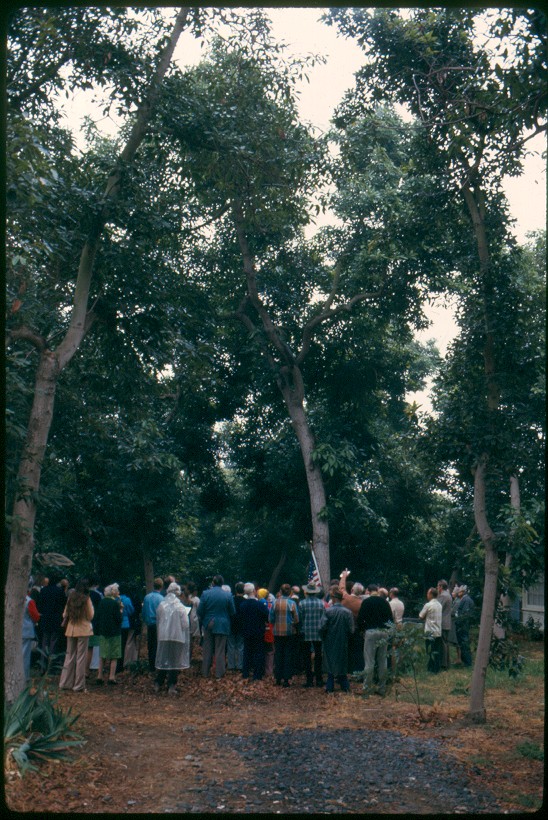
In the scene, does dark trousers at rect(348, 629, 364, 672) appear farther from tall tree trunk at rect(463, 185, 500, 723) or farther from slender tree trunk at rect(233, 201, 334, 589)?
slender tree trunk at rect(233, 201, 334, 589)

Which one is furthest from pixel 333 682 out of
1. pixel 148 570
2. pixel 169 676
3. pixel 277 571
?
pixel 277 571

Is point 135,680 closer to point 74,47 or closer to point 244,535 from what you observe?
point 74,47

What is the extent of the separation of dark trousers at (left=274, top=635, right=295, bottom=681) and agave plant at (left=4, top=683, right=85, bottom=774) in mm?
5465

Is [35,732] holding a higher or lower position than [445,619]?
lower

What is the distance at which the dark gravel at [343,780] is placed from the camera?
6719 mm

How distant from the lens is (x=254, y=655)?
567 inches

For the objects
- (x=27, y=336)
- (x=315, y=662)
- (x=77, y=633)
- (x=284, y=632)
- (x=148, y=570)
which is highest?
(x=27, y=336)

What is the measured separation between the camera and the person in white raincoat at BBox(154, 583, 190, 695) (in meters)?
12.7

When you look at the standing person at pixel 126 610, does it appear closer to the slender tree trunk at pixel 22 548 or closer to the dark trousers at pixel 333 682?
the dark trousers at pixel 333 682

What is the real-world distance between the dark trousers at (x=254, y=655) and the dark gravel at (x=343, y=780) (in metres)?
4.74

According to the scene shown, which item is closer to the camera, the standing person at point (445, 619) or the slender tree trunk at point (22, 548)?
the slender tree trunk at point (22, 548)

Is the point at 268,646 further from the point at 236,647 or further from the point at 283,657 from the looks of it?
the point at 283,657

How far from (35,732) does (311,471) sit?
12450 millimetres

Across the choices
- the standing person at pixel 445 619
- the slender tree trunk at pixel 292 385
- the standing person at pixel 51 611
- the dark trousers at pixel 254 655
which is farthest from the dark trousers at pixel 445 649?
the standing person at pixel 51 611
